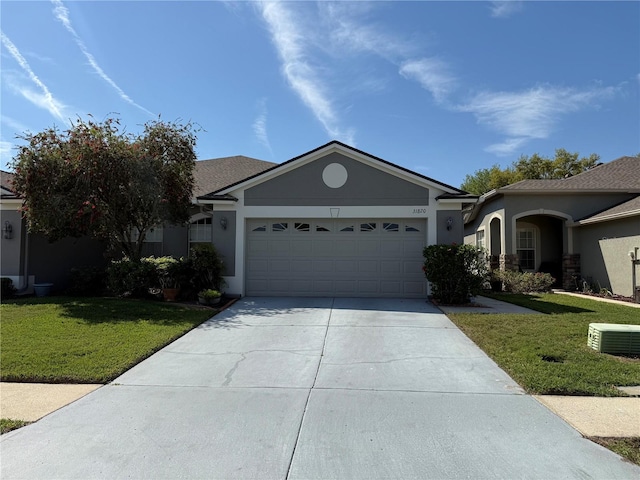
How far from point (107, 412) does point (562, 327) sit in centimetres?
817

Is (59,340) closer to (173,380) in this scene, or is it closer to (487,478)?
(173,380)

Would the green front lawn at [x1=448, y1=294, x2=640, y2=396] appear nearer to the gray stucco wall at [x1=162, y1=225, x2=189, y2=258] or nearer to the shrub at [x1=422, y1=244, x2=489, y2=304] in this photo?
the shrub at [x1=422, y1=244, x2=489, y2=304]

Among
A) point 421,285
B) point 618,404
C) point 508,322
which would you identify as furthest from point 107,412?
point 421,285

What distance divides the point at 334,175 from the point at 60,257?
10.3 meters

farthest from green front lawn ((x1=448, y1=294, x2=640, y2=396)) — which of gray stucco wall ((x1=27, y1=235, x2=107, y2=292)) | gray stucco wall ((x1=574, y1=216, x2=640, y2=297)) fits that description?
gray stucco wall ((x1=27, y1=235, x2=107, y2=292))

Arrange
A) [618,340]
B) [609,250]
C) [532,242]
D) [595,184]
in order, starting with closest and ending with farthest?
1. [618,340]
2. [609,250]
3. [595,184]
4. [532,242]

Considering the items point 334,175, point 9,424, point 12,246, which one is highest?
point 334,175

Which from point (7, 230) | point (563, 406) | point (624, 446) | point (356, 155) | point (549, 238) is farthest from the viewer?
point (549, 238)

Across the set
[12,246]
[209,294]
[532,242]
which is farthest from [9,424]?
[532,242]

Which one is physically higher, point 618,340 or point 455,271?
point 455,271

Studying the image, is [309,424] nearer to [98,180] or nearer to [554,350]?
[554,350]

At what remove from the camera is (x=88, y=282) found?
42.4 feet

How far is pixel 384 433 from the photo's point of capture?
3867mm

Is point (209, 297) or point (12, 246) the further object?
point (12, 246)
